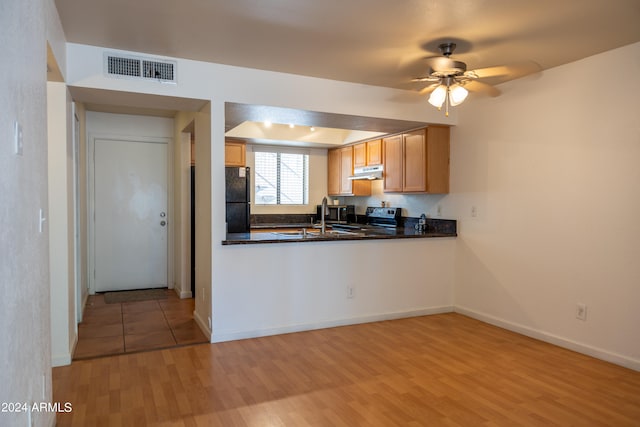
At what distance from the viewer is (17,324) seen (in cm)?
155

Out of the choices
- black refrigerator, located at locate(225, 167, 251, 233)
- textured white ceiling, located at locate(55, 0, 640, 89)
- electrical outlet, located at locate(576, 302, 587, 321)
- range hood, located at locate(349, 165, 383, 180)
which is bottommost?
electrical outlet, located at locate(576, 302, 587, 321)

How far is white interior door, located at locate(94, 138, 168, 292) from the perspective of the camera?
5.67 metres

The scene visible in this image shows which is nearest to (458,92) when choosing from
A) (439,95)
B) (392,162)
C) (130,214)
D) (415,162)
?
(439,95)

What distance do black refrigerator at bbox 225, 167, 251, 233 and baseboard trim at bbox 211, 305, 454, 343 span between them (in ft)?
5.76

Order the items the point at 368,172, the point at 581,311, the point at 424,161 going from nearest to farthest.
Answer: the point at 581,311 → the point at 424,161 → the point at 368,172

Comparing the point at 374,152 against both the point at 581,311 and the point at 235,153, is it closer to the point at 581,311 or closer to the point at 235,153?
the point at 235,153

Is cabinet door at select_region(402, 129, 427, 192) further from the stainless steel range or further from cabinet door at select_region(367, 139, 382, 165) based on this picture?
the stainless steel range

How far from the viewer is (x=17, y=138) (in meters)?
1.54

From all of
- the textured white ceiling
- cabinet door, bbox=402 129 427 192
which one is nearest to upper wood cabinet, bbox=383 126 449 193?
cabinet door, bbox=402 129 427 192

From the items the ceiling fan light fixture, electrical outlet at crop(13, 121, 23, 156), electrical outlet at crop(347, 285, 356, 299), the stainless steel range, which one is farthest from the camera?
the stainless steel range

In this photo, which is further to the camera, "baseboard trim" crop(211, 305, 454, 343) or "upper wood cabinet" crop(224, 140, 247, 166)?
"upper wood cabinet" crop(224, 140, 247, 166)

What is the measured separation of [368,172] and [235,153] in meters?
1.91

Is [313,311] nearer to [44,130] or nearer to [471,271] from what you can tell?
[471,271]

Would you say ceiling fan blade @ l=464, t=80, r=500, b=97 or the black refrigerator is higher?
ceiling fan blade @ l=464, t=80, r=500, b=97
